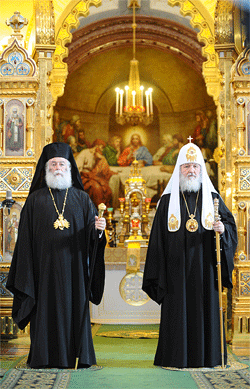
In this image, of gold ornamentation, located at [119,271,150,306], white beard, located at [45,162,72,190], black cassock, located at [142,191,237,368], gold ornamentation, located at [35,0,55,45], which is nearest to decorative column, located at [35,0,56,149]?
gold ornamentation, located at [35,0,55,45]

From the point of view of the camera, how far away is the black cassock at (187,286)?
5500mm

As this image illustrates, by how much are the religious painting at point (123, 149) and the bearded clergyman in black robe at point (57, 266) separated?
698 centimetres

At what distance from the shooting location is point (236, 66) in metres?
7.08

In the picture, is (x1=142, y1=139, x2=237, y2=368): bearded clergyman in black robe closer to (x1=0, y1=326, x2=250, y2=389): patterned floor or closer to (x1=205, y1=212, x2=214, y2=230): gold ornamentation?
(x1=205, y1=212, x2=214, y2=230): gold ornamentation

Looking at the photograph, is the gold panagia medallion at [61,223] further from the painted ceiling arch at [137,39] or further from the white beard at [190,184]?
the painted ceiling arch at [137,39]

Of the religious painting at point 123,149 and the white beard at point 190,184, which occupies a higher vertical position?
the religious painting at point 123,149

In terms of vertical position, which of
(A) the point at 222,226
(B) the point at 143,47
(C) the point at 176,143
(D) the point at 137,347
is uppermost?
(B) the point at 143,47

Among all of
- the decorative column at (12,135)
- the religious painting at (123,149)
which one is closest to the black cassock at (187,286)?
the decorative column at (12,135)

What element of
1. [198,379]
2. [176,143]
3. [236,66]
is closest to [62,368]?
[198,379]

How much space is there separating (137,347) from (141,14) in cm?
711

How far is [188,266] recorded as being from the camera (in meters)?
5.67

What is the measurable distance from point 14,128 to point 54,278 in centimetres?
233

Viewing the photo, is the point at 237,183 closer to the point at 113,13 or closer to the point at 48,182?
the point at 48,182

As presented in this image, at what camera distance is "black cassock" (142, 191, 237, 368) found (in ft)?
18.0
